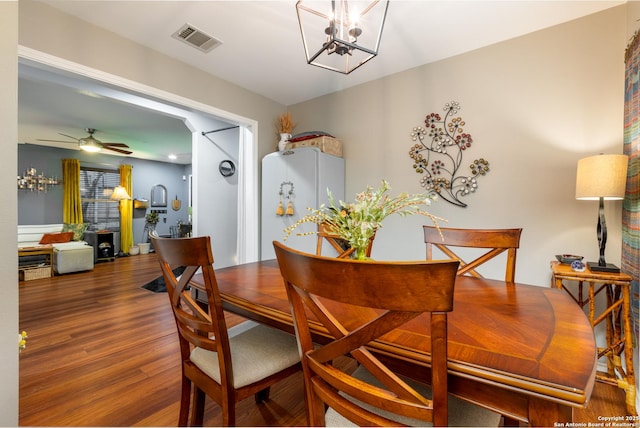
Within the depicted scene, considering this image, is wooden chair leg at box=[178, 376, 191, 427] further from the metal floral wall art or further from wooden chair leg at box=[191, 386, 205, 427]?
the metal floral wall art

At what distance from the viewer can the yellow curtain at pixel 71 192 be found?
244 inches

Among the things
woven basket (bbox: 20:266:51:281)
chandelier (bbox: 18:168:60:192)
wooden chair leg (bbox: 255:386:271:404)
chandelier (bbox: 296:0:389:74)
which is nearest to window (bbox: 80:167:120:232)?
chandelier (bbox: 18:168:60:192)

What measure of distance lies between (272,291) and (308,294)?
1.88ft

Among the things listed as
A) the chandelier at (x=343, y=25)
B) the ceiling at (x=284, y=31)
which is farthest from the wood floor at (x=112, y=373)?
the ceiling at (x=284, y=31)

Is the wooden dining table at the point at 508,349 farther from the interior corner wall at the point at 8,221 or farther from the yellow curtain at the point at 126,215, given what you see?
the yellow curtain at the point at 126,215

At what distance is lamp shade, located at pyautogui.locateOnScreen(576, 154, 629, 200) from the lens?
1559 millimetres

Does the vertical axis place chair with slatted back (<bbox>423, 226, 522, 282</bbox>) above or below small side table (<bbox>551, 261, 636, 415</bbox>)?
above

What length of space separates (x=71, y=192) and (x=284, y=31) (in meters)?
6.82

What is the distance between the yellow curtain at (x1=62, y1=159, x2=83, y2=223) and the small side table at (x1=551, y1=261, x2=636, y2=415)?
846cm

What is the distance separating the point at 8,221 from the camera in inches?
34.4

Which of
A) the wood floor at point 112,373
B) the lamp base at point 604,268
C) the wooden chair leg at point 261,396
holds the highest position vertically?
the lamp base at point 604,268

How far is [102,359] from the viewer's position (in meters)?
2.06

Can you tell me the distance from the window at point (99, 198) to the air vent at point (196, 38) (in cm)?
627

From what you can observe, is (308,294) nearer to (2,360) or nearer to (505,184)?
(2,360)
